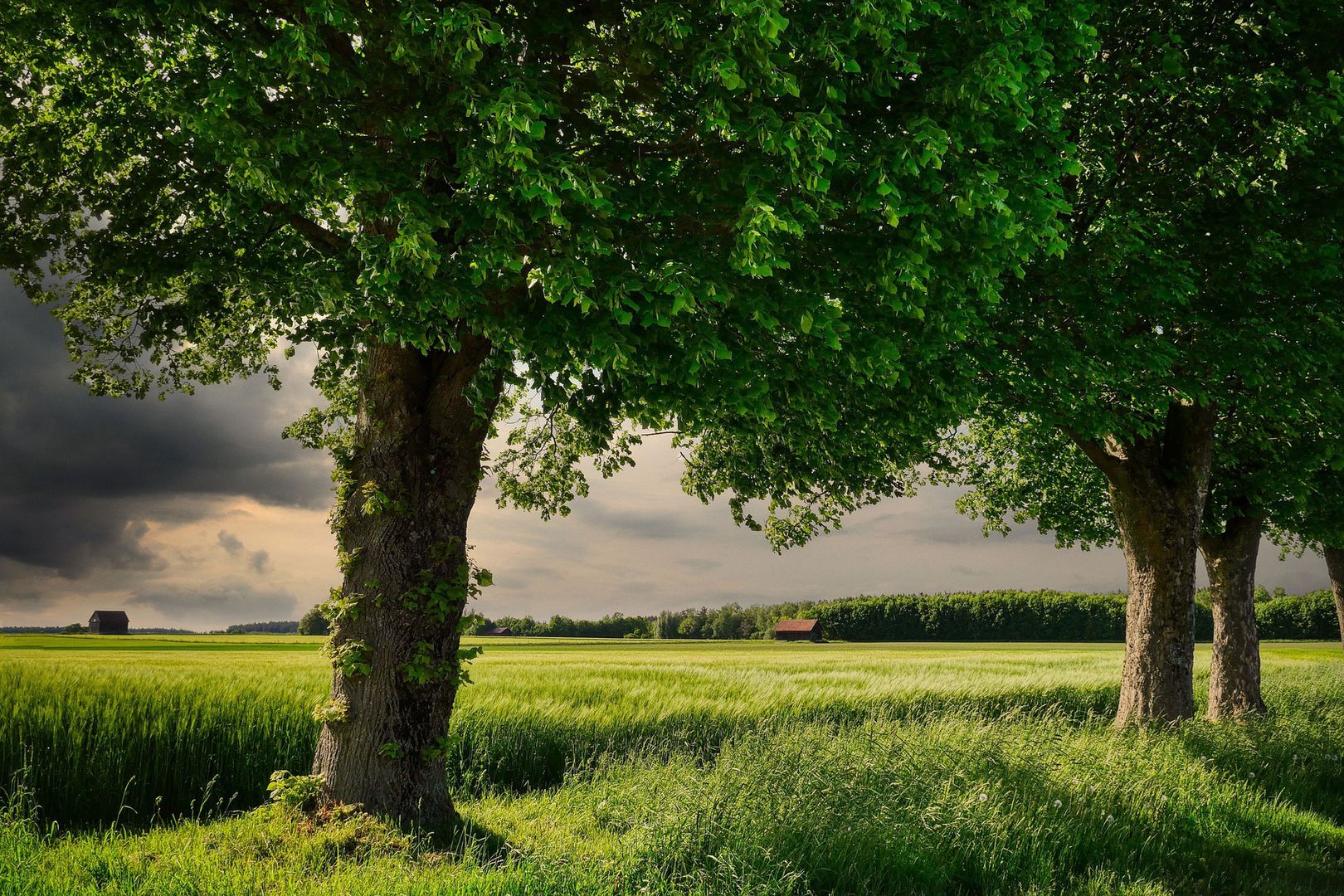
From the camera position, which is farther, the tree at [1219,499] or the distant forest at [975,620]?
the distant forest at [975,620]

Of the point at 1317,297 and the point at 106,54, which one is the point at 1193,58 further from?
the point at 106,54

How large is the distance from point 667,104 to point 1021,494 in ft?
52.9

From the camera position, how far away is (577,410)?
945 centimetres

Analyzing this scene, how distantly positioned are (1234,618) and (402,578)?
18.6m

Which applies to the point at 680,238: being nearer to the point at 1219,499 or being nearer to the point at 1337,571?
the point at 1219,499

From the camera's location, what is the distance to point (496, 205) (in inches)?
249

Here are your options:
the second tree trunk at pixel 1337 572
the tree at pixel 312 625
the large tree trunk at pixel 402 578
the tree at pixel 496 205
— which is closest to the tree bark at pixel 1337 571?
the second tree trunk at pixel 1337 572

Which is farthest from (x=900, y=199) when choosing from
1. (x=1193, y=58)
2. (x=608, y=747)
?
(x=608, y=747)

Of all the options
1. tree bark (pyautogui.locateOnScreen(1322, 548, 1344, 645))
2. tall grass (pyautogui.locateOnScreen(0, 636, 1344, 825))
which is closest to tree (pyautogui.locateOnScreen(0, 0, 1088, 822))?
tall grass (pyautogui.locateOnScreen(0, 636, 1344, 825))

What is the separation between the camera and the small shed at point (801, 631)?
377 ft

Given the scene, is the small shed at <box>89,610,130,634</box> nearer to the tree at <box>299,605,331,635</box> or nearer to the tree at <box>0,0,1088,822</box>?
the tree at <box>299,605,331,635</box>

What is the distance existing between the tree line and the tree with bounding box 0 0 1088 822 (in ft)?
0.14

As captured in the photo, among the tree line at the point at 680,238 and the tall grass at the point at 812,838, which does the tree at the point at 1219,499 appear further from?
the tall grass at the point at 812,838

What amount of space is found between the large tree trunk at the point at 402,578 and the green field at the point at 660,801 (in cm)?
56
